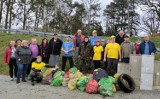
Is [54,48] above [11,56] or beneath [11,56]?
above

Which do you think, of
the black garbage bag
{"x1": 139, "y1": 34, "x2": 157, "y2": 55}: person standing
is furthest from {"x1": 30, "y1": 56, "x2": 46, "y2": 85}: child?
{"x1": 139, "y1": 34, "x2": 157, "y2": 55}: person standing

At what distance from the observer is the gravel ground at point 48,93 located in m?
11.3

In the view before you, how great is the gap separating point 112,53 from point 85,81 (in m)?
1.89

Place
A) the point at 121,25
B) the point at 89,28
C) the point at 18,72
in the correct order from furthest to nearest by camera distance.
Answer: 1. the point at 121,25
2. the point at 89,28
3. the point at 18,72

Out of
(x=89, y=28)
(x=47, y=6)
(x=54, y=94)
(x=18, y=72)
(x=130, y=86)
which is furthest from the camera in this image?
(x=89, y=28)

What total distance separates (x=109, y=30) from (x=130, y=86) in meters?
42.5

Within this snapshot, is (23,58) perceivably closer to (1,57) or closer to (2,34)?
(1,57)

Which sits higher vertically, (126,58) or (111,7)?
(111,7)

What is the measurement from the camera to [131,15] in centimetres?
5250

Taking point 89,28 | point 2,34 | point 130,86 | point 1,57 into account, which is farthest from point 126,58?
point 89,28

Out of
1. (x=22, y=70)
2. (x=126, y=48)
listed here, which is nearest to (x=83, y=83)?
(x=126, y=48)

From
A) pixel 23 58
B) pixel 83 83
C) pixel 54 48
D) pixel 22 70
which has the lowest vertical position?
pixel 83 83

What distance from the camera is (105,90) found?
11.7 m

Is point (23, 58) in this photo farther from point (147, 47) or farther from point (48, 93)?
point (147, 47)
